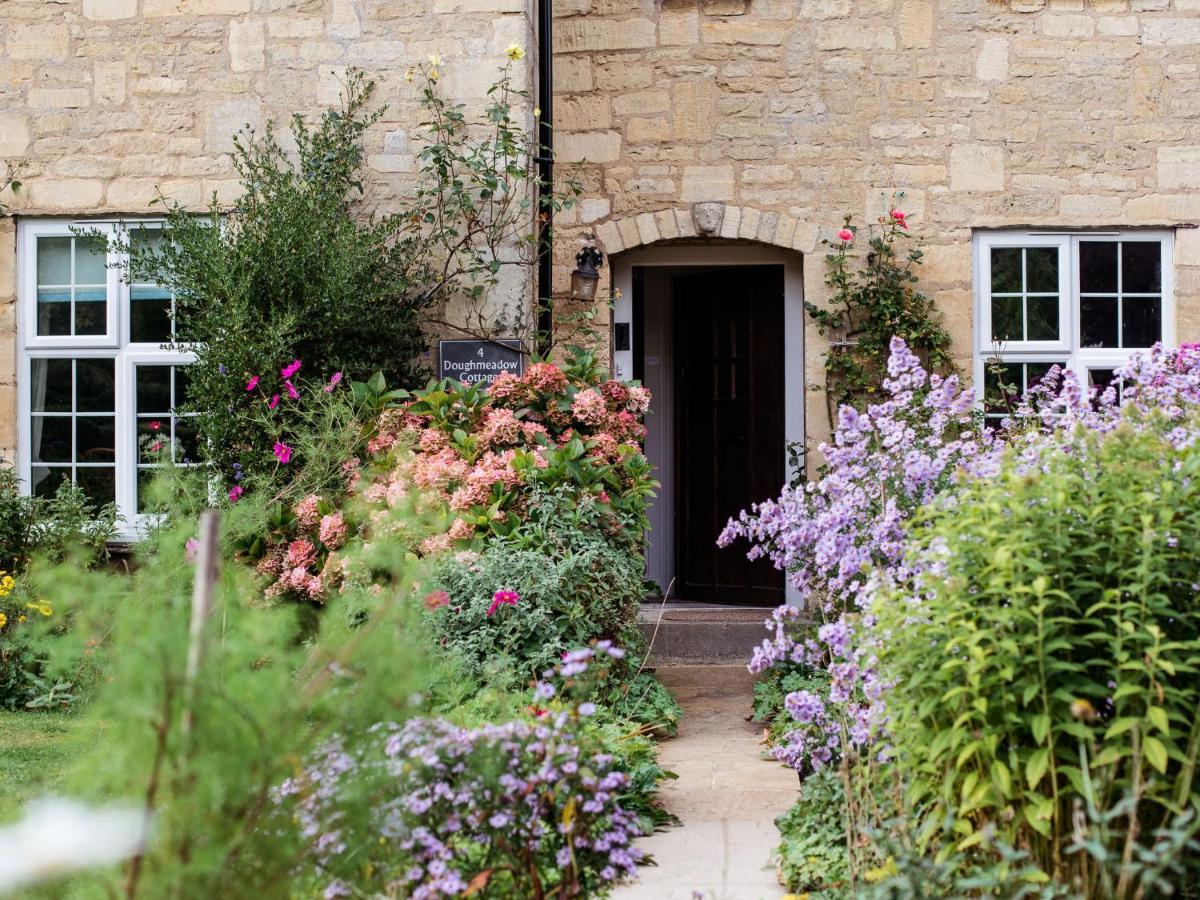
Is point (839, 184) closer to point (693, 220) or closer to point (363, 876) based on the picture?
point (693, 220)

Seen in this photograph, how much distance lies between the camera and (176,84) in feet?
21.9

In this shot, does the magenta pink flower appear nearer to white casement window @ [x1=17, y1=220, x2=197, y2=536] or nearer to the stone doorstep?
the stone doorstep

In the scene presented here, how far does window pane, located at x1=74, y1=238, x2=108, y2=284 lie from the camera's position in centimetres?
679

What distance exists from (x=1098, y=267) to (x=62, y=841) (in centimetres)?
674

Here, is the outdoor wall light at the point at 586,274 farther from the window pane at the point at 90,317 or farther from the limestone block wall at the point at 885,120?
the window pane at the point at 90,317

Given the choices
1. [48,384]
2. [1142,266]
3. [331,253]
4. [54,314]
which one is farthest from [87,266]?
[1142,266]

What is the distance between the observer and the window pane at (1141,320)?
23.1 ft

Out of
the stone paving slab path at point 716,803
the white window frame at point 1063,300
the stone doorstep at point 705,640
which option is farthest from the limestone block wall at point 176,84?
the white window frame at point 1063,300

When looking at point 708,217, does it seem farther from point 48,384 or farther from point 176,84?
point 48,384

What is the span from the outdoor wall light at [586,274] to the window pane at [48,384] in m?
2.69

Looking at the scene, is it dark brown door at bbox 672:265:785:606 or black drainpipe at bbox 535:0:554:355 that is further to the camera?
dark brown door at bbox 672:265:785:606

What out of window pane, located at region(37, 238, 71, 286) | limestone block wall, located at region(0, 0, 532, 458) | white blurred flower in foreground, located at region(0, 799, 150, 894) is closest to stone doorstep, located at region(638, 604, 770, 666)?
limestone block wall, located at region(0, 0, 532, 458)

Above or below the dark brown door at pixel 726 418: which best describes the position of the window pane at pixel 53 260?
above

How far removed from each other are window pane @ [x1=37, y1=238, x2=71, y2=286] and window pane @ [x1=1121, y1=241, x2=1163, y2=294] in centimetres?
562
